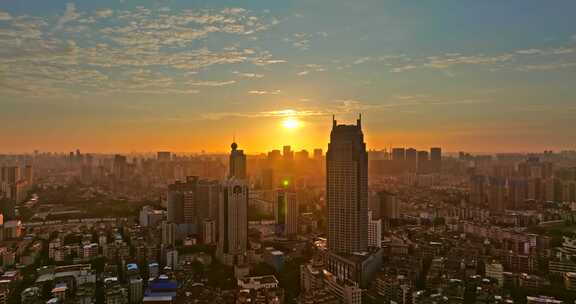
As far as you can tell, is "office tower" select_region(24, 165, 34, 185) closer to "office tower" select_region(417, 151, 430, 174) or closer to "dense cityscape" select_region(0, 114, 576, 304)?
"dense cityscape" select_region(0, 114, 576, 304)

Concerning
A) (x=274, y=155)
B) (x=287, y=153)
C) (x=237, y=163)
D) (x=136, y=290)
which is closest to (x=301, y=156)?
(x=287, y=153)

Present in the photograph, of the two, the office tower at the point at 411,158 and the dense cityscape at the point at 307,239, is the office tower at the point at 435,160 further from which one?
the dense cityscape at the point at 307,239

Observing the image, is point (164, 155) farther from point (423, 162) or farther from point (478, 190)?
point (478, 190)

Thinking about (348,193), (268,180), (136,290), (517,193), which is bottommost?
(136,290)

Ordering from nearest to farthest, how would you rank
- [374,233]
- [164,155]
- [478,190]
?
[374,233] → [478,190] → [164,155]

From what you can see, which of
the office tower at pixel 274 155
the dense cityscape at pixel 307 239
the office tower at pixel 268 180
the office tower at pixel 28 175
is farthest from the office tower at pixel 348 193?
the office tower at pixel 28 175

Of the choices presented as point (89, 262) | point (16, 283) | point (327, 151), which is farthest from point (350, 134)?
point (16, 283)

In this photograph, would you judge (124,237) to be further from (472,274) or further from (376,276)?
(472,274)
